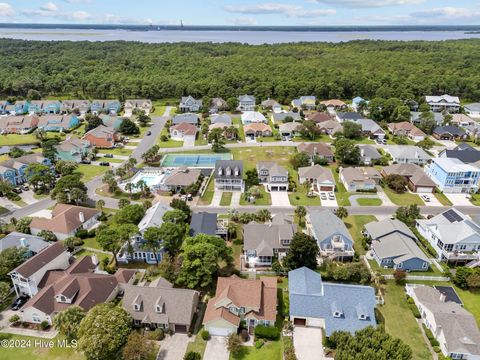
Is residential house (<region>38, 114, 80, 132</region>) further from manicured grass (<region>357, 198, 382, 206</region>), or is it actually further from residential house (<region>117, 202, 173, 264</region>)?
manicured grass (<region>357, 198, 382, 206</region>)

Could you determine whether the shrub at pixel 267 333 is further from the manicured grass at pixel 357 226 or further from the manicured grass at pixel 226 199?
the manicured grass at pixel 226 199

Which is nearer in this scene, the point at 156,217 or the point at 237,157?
the point at 156,217

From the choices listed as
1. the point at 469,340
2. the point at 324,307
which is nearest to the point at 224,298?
the point at 324,307

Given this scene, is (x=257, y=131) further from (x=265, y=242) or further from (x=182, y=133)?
(x=265, y=242)

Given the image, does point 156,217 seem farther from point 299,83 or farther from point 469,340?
point 299,83

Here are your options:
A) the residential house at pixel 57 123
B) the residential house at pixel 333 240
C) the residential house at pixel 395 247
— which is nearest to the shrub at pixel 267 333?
the residential house at pixel 333 240

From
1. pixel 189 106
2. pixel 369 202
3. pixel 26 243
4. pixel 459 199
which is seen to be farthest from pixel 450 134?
pixel 26 243

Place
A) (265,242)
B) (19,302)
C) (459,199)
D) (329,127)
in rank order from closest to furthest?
(19,302) → (265,242) → (459,199) → (329,127)
